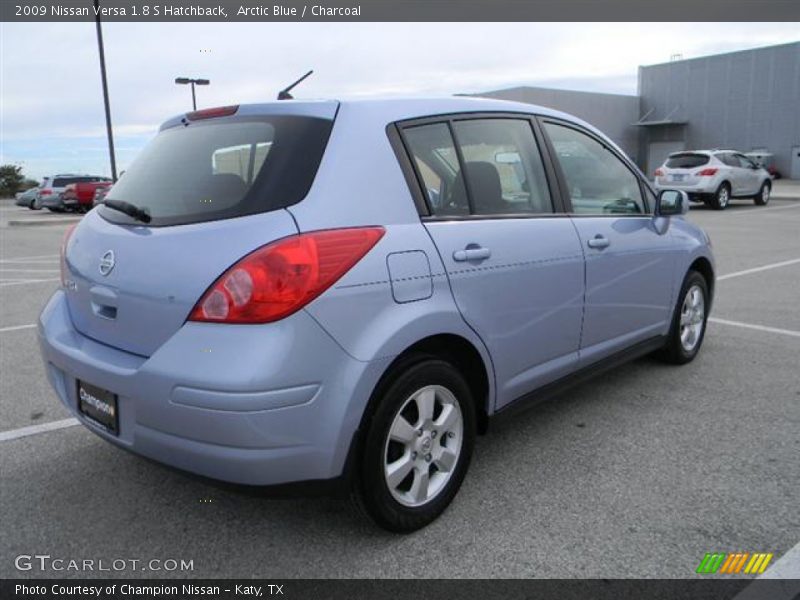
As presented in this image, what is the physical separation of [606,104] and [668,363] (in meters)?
46.5

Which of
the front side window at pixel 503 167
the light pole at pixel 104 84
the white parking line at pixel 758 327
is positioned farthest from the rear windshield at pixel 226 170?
the light pole at pixel 104 84

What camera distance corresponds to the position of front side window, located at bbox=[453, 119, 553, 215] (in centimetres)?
307

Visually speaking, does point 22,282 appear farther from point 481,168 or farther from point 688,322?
point 688,322

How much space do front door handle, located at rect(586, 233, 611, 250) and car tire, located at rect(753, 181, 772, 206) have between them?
2076 cm

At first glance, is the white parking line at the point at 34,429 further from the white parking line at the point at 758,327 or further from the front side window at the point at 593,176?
the white parking line at the point at 758,327

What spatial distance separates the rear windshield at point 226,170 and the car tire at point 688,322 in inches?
120

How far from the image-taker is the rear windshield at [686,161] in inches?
780

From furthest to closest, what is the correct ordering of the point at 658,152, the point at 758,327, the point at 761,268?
the point at 658,152
the point at 761,268
the point at 758,327

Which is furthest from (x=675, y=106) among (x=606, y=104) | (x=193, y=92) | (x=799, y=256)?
(x=799, y=256)

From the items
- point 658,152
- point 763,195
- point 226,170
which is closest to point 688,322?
point 226,170

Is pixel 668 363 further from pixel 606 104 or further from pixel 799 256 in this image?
pixel 606 104

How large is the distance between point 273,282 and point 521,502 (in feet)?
4.88

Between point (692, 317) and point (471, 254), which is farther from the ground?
point (471, 254)

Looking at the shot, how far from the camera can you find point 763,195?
2177 cm
